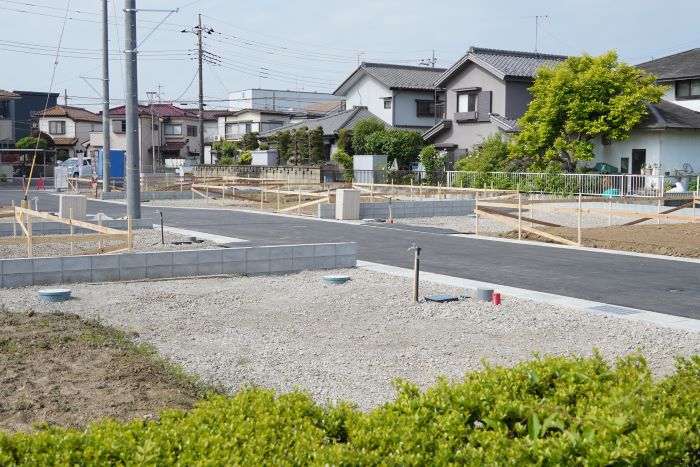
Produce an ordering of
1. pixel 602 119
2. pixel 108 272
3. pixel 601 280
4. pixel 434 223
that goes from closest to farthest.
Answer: pixel 108 272 < pixel 601 280 < pixel 434 223 < pixel 602 119

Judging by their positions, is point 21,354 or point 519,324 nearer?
point 21,354

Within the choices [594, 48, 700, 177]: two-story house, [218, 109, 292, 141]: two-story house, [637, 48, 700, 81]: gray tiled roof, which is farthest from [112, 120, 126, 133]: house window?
[594, 48, 700, 177]: two-story house

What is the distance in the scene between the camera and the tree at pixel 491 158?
3869cm

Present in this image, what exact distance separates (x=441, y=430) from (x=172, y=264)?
32.1 feet

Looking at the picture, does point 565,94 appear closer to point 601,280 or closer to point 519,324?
point 601,280

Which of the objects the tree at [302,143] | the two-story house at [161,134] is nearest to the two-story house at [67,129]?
the two-story house at [161,134]

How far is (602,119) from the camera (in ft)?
115

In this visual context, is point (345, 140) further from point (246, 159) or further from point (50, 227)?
point (50, 227)

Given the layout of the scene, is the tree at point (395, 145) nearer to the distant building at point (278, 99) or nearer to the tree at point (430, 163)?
the tree at point (430, 163)

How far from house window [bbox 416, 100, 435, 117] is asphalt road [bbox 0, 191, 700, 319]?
31.8 metres

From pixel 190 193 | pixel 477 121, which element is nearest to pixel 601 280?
pixel 190 193

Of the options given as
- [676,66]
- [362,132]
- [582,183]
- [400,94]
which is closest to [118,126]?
[400,94]

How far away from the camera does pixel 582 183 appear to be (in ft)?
110

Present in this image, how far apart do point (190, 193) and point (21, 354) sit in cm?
3057
